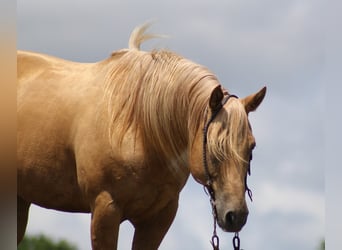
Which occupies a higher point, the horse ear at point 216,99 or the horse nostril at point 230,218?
the horse ear at point 216,99

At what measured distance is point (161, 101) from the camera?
183 inches

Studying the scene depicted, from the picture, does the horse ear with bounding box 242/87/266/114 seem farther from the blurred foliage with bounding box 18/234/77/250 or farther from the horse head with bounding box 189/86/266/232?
the blurred foliage with bounding box 18/234/77/250

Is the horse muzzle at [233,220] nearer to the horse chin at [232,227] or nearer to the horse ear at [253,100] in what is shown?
the horse chin at [232,227]

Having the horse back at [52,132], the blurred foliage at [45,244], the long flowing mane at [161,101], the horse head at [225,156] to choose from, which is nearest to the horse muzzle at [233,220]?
the horse head at [225,156]

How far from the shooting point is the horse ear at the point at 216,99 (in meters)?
4.29

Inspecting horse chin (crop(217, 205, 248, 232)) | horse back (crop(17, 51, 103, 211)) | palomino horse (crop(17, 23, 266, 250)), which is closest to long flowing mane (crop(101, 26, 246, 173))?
palomino horse (crop(17, 23, 266, 250))

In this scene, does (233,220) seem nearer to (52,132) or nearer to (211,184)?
(211,184)

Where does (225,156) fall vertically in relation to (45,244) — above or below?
above

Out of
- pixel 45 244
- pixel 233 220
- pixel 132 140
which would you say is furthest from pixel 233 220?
pixel 45 244

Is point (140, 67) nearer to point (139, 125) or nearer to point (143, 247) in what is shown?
point (139, 125)

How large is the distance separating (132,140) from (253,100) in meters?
0.81

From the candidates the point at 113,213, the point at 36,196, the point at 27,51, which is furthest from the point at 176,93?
the point at 27,51

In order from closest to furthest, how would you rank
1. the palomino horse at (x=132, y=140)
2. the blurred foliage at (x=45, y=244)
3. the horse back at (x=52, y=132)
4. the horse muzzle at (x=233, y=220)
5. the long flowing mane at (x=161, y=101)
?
1. the horse muzzle at (x=233, y=220)
2. the palomino horse at (x=132, y=140)
3. the long flowing mane at (x=161, y=101)
4. the horse back at (x=52, y=132)
5. the blurred foliage at (x=45, y=244)

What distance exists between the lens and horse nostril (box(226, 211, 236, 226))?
163 inches
